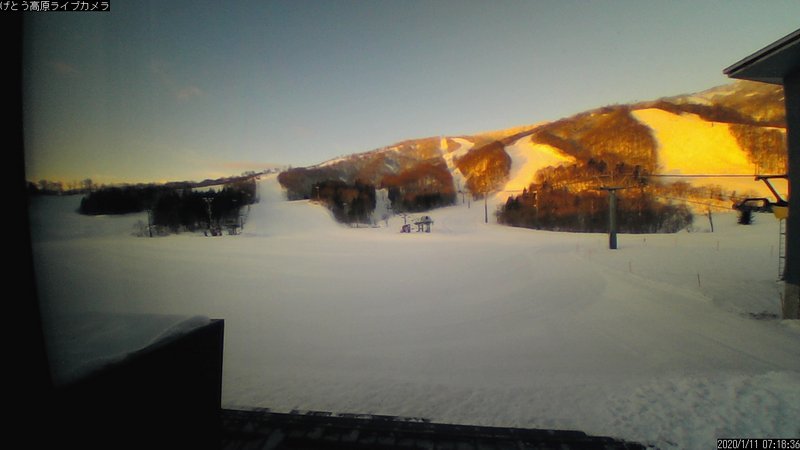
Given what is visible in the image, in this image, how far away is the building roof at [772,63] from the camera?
318 cm

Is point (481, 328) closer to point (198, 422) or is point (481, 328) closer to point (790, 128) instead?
point (198, 422)

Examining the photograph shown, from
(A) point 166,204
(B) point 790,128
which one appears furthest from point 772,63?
(A) point 166,204

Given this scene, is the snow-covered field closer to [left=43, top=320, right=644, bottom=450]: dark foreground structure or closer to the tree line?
the tree line

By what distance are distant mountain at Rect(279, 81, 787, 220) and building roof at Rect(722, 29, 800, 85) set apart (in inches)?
132

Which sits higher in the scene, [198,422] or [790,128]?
[790,128]

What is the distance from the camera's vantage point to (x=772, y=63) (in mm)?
3506

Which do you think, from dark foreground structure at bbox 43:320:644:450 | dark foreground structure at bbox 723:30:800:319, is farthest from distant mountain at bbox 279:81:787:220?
dark foreground structure at bbox 43:320:644:450

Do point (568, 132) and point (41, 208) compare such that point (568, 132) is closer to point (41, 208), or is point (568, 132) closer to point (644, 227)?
point (644, 227)

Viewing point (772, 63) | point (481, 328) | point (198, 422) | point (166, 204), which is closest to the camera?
point (198, 422)

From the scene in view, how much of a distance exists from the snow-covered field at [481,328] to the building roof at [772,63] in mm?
3166

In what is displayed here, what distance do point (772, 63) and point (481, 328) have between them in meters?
4.74

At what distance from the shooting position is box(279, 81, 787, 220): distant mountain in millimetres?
9959

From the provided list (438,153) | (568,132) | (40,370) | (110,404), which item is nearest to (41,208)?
(40,370)

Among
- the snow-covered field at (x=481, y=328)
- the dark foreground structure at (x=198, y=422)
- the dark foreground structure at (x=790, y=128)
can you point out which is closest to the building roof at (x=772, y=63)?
the dark foreground structure at (x=790, y=128)
